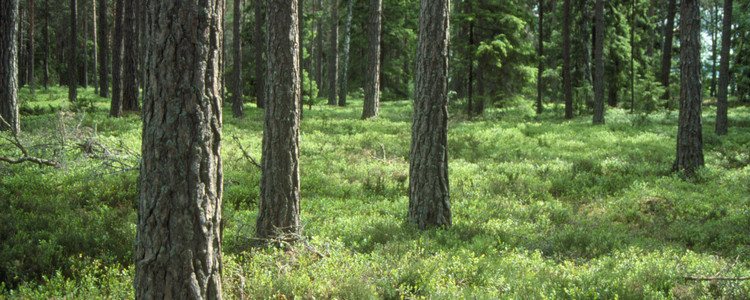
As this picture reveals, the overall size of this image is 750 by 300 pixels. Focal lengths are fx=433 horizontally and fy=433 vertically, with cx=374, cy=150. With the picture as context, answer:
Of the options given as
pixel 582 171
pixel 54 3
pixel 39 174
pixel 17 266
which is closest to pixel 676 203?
pixel 582 171

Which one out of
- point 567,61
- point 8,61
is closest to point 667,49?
point 567,61

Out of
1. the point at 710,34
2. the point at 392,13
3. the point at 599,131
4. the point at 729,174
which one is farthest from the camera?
the point at 710,34

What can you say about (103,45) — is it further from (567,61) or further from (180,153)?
(180,153)

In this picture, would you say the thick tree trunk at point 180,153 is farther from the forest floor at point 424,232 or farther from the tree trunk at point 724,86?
the tree trunk at point 724,86

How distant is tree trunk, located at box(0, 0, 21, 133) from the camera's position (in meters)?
11.2

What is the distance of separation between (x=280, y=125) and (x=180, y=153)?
2.63 meters

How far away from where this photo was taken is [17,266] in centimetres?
482

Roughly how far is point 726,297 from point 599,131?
13452 mm

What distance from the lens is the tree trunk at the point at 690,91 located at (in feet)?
34.6

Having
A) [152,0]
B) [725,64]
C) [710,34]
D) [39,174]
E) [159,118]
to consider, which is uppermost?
[710,34]

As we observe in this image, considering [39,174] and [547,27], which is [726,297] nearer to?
[39,174]

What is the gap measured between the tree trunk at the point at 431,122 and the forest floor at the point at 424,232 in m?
0.37

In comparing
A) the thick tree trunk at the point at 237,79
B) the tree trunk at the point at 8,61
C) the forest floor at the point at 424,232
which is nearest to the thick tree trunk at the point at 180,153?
the forest floor at the point at 424,232

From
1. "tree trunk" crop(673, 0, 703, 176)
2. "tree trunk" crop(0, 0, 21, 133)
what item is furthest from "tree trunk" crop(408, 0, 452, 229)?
"tree trunk" crop(0, 0, 21, 133)
